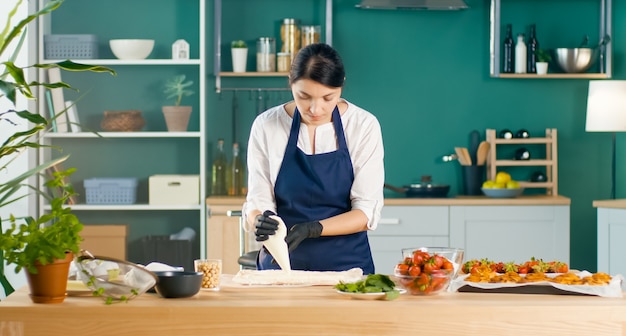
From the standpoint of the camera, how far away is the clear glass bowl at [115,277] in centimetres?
249

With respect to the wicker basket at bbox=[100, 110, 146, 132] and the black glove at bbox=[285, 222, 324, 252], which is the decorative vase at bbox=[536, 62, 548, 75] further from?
the black glove at bbox=[285, 222, 324, 252]

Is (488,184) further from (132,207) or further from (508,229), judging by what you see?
(132,207)

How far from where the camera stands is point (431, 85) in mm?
A: 5816

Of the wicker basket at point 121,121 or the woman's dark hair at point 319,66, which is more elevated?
the woman's dark hair at point 319,66

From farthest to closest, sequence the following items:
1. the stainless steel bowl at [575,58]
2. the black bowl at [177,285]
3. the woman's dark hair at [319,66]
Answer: the stainless steel bowl at [575,58]
the woman's dark hair at [319,66]
the black bowl at [177,285]

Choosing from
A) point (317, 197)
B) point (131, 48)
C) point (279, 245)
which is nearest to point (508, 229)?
point (317, 197)

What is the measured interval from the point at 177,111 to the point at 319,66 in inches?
99.5

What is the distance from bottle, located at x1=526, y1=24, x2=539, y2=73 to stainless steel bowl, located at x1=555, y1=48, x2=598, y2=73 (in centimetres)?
13

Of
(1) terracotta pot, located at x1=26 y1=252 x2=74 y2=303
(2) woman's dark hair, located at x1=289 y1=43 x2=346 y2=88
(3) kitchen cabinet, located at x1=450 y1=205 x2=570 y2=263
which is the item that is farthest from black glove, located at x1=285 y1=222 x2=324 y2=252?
(3) kitchen cabinet, located at x1=450 y1=205 x2=570 y2=263

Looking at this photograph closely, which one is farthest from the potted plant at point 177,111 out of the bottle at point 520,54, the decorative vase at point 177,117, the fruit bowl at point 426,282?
the fruit bowl at point 426,282

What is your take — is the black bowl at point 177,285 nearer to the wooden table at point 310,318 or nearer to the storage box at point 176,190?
the wooden table at point 310,318

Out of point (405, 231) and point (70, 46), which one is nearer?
point (405, 231)

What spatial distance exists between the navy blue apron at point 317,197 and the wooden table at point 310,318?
805mm

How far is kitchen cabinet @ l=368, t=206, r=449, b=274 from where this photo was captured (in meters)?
5.29
